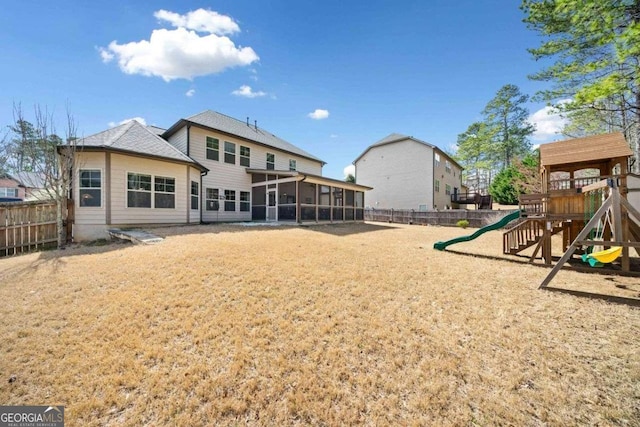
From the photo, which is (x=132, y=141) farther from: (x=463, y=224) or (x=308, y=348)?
(x=463, y=224)

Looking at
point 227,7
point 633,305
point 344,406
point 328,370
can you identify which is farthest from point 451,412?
point 227,7

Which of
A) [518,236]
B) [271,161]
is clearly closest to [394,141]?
[271,161]

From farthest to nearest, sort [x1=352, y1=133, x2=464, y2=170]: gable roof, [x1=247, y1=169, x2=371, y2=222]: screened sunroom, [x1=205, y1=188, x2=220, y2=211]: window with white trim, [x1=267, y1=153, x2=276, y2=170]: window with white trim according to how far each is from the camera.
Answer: [x1=352, y1=133, x2=464, y2=170]: gable roof
[x1=267, y1=153, x2=276, y2=170]: window with white trim
[x1=247, y1=169, x2=371, y2=222]: screened sunroom
[x1=205, y1=188, x2=220, y2=211]: window with white trim

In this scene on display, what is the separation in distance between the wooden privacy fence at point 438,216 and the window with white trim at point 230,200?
46.3 feet

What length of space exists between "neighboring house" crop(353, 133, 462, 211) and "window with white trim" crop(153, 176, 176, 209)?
2082cm

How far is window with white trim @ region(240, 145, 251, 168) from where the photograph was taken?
1681 cm

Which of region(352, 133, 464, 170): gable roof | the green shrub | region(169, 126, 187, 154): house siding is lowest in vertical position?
the green shrub

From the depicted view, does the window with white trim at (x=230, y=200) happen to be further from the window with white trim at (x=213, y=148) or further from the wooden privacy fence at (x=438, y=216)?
the wooden privacy fence at (x=438, y=216)

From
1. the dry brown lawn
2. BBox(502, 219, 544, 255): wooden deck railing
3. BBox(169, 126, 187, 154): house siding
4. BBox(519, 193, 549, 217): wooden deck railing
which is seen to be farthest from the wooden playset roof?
BBox(169, 126, 187, 154): house siding

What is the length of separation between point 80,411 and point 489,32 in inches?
682

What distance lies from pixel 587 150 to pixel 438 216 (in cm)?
1374

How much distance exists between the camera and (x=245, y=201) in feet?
56.1

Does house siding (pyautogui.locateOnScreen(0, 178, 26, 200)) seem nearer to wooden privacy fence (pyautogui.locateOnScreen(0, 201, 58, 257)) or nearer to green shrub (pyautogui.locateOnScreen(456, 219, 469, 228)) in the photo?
wooden privacy fence (pyautogui.locateOnScreen(0, 201, 58, 257))

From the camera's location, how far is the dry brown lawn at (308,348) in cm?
232
